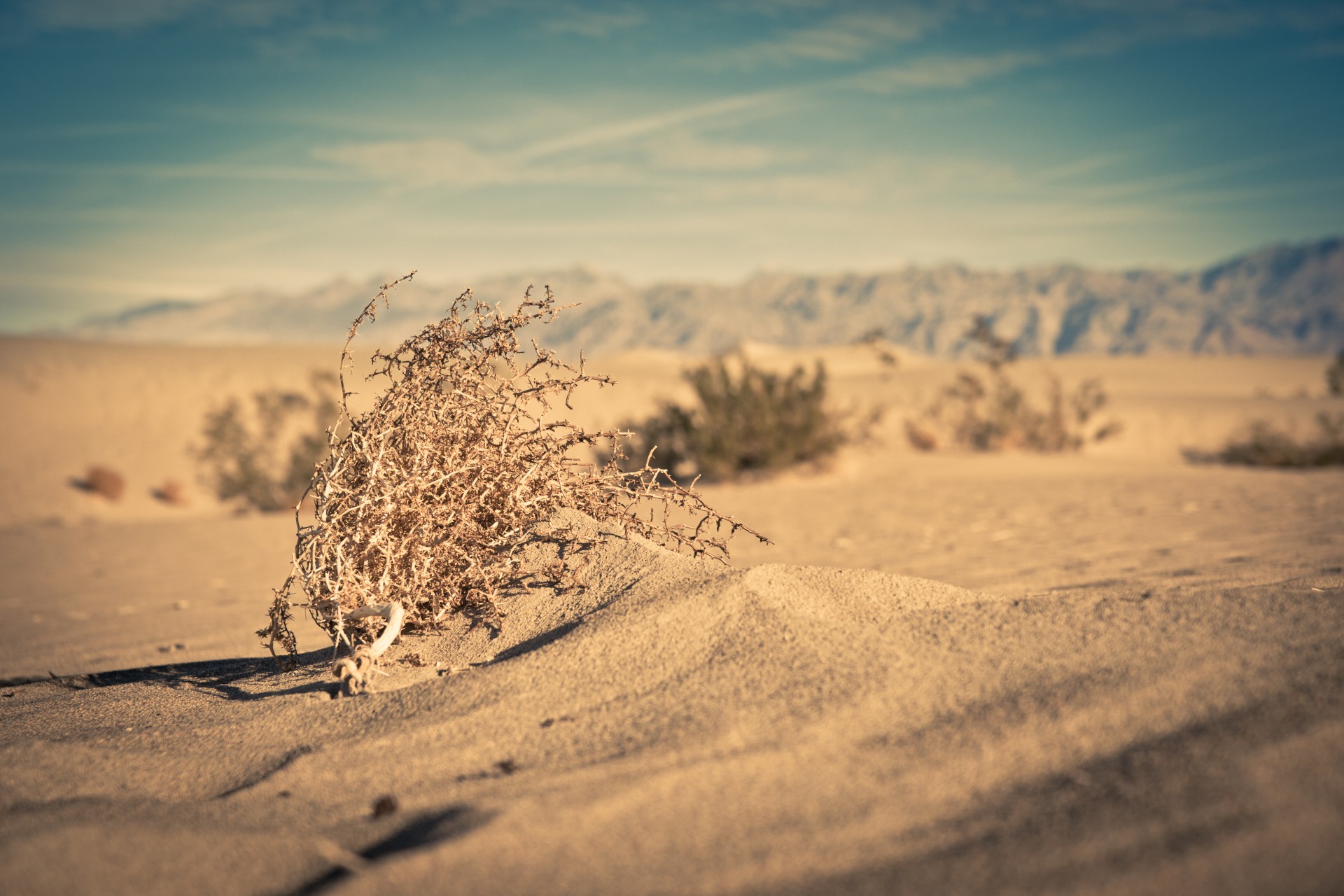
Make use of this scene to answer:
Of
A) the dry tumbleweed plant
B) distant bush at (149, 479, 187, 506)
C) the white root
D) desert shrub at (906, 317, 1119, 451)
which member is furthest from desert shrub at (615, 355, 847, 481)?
distant bush at (149, 479, 187, 506)

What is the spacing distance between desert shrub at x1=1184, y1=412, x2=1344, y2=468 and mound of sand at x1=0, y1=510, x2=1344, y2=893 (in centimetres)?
1255

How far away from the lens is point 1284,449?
13.4 meters

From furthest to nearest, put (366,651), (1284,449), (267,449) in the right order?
1. (267,449)
2. (1284,449)
3. (366,651)

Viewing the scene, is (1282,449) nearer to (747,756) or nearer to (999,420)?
(999,420)

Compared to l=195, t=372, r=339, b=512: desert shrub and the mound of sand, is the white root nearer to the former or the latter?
the mound of sand

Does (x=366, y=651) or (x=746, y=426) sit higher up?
(x=746, y=426)

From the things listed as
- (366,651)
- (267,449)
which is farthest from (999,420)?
(366,651)

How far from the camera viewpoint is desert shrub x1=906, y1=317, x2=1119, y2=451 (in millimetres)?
15453

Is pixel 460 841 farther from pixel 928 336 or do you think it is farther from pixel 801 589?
pixel 928 336

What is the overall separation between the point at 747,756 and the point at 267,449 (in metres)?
16.1

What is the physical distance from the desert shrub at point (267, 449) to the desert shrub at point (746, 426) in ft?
16.0

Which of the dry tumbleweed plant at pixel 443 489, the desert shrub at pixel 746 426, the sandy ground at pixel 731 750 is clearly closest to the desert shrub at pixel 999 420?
the desert shrub at pixel 746 426

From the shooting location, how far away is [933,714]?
2.27 meters

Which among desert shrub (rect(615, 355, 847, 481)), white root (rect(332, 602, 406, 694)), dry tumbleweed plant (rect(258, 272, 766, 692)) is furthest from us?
desert shrub (rect(615, 355, 847, 481))
